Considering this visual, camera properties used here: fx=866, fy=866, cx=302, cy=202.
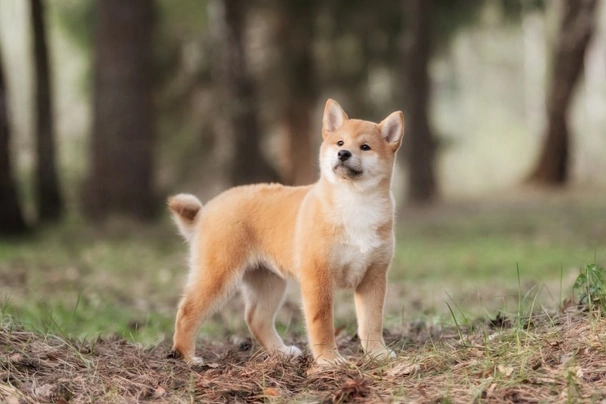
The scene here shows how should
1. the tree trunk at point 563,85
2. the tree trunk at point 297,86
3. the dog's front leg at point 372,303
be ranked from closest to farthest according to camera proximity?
the dog's front leg at point 372,303
the tree trunk at point 563,85
the tree trunk at point 297,86

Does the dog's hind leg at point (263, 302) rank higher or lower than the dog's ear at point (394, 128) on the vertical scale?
lower

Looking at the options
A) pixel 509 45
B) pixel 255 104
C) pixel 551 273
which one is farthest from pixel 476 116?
pixel 551 273

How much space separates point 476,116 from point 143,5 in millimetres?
28175

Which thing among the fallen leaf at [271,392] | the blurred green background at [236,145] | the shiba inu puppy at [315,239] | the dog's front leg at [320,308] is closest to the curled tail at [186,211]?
the shiba inu puppy at [315,239]

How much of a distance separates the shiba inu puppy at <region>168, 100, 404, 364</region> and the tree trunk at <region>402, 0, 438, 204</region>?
13.7m

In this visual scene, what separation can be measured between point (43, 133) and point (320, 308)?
13.1m

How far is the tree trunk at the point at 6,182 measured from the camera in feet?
41.7

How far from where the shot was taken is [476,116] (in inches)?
1599

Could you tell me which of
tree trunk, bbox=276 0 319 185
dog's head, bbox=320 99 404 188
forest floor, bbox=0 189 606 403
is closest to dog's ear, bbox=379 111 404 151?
dog's head, bbox=320 99 404 188

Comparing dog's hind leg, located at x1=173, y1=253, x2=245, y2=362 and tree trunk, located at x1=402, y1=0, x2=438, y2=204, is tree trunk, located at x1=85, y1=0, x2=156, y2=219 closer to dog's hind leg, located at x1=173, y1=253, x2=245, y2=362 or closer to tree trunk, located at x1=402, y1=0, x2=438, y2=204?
tree trunk, located at x1=402, y1=0, x2=438, y2=204

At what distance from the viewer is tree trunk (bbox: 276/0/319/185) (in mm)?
21875

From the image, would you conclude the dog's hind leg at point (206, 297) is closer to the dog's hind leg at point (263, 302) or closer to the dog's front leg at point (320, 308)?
the dog's hind leg at point (263, 302)

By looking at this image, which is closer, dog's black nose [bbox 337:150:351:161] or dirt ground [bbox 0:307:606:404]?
dirt ground [bbox 0:307:606:404]

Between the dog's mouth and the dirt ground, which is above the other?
the dog's mouth
